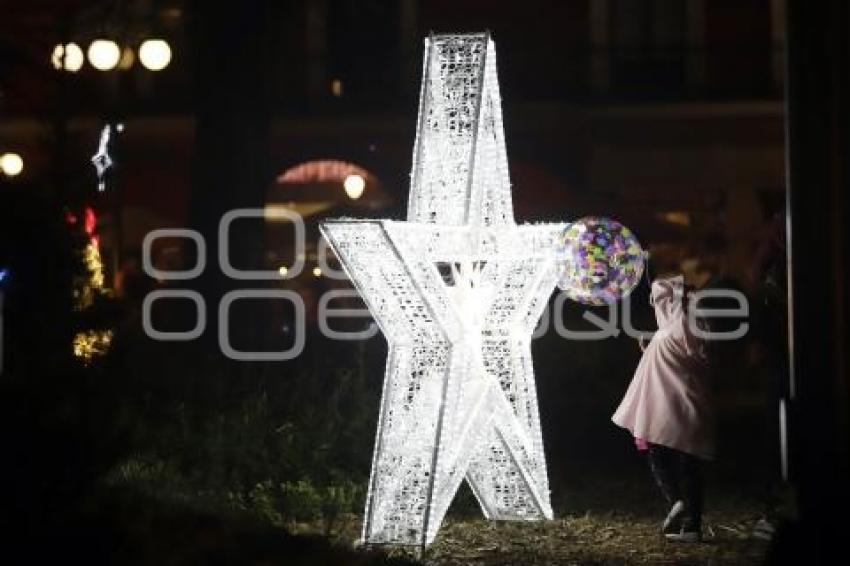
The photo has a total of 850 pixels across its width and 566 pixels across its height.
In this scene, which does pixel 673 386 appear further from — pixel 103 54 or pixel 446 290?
pixel 103 54

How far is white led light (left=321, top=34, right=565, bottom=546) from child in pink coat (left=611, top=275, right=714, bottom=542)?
713mm

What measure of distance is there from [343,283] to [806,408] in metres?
20.4

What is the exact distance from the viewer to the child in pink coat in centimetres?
939

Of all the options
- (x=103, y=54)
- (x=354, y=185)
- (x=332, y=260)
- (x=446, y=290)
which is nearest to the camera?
(x=446, y=290)

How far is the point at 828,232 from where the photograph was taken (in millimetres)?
6152

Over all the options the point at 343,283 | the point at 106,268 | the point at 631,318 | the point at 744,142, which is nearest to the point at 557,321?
the point at 631,318

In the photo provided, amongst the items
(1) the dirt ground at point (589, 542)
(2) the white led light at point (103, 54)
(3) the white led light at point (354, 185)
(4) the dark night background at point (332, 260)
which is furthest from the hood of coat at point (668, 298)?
(3) the white led light at point (354, 185)

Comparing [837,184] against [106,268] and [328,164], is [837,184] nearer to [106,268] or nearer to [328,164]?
[106,268]

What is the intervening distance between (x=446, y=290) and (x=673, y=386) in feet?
4.80

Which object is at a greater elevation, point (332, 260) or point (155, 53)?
point (155, 53)

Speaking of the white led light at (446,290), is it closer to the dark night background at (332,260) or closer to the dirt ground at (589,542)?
the dirt ground at (589,542)

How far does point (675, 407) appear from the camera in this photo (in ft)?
31.1

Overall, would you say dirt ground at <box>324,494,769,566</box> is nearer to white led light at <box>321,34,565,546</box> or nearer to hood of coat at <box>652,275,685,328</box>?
white led light at <box>321,34,565,546</box>

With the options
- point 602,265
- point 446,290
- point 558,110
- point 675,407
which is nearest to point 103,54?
point 602,265
